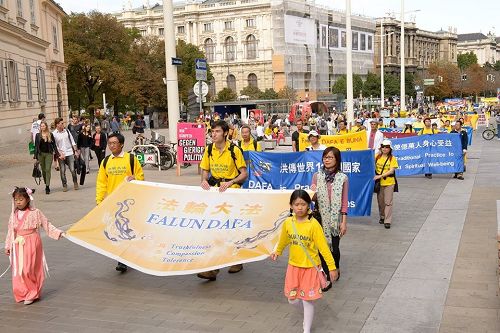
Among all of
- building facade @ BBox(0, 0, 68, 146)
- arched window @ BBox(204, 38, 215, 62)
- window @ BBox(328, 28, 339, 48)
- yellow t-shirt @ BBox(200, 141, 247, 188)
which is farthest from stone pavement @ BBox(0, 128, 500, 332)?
arched window @ BBox(204, 38, 215, 62)

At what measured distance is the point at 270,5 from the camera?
98000 millimetres

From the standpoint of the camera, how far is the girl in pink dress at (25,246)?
6758 millimetres

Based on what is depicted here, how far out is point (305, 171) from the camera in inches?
446

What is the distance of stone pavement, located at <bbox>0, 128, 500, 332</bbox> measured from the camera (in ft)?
19.5

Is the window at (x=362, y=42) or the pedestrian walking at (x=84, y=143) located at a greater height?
the window at (x=362, y=42)

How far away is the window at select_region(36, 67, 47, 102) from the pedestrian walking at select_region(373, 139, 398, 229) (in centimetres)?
2924

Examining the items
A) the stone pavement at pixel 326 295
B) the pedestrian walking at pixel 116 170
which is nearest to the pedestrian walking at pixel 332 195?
the stone pavement at pixel 326 295

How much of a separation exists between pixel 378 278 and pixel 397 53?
13498 centimetres

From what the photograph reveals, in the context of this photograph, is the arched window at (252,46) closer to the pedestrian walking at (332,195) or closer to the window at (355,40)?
the window at (355,40)

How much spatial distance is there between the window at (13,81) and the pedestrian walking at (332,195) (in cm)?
2581

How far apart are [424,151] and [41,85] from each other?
26500mm

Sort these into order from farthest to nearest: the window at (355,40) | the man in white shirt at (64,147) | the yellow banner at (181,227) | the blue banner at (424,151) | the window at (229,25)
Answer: the window at (229,25)
the window at (355,40)
the blue banner at (424,151)
the man in white shirt at (64,147)
the yellow banner at (181,227)

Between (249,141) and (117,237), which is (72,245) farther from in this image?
(249,141)

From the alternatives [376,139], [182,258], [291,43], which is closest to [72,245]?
[182,258]
